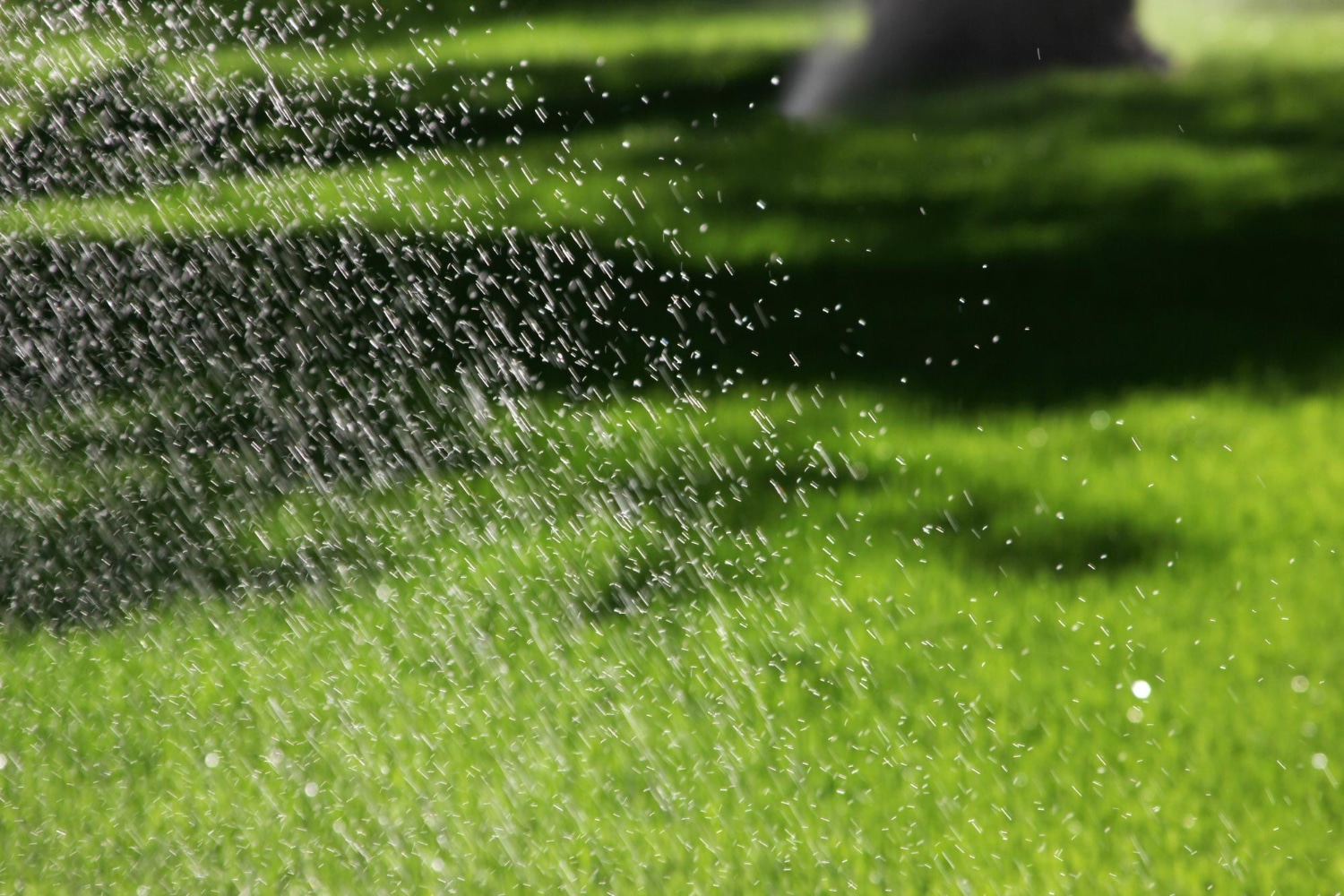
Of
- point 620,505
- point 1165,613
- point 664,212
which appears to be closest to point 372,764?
point 620,505

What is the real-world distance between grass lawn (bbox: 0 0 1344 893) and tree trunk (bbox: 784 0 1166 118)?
71 cm

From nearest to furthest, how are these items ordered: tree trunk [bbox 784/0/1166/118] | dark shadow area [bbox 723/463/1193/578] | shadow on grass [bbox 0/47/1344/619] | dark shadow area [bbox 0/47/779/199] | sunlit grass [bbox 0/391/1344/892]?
1. sunlit grass [bbox 0/391/1344/892]
2. dark shadow area [bbox 723/463/1193/578]
3. shadow on grass [bbox 0/47/1344/619]
4. dark shadow area [bbox 0/47/779/199]
5. tree trunk [bbox 784/0/1166/118]

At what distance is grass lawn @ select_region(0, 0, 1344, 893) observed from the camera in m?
2.55

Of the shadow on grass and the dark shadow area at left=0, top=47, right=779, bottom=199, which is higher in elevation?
the dark shadow area at left=0, top=47, right=779, bottom=199

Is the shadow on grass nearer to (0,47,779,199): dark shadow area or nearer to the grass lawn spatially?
the grass lawn

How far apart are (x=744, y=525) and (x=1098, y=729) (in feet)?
3.40

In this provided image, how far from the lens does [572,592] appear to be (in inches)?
128

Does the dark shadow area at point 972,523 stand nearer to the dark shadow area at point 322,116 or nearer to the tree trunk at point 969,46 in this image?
the dark shadow area at point 322,116

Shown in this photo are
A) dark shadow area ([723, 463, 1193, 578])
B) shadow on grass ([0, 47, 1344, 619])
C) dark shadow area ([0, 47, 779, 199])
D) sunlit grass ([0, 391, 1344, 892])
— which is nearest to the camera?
sunlit grass ([0, 391, 1344, 892])

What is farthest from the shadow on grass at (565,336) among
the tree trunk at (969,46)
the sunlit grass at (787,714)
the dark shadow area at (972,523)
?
the tree trunk at (969,46)

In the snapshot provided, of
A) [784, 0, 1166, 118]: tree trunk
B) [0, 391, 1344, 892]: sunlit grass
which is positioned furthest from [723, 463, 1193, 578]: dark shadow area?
[784, 0, 1166, 118]: tree trunk

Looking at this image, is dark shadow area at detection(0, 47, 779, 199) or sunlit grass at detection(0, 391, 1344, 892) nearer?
sunlit grass at detection(0, 391, 1344, 892)

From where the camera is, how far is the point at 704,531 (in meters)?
3.53

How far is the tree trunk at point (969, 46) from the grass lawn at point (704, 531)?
2.34 ft
